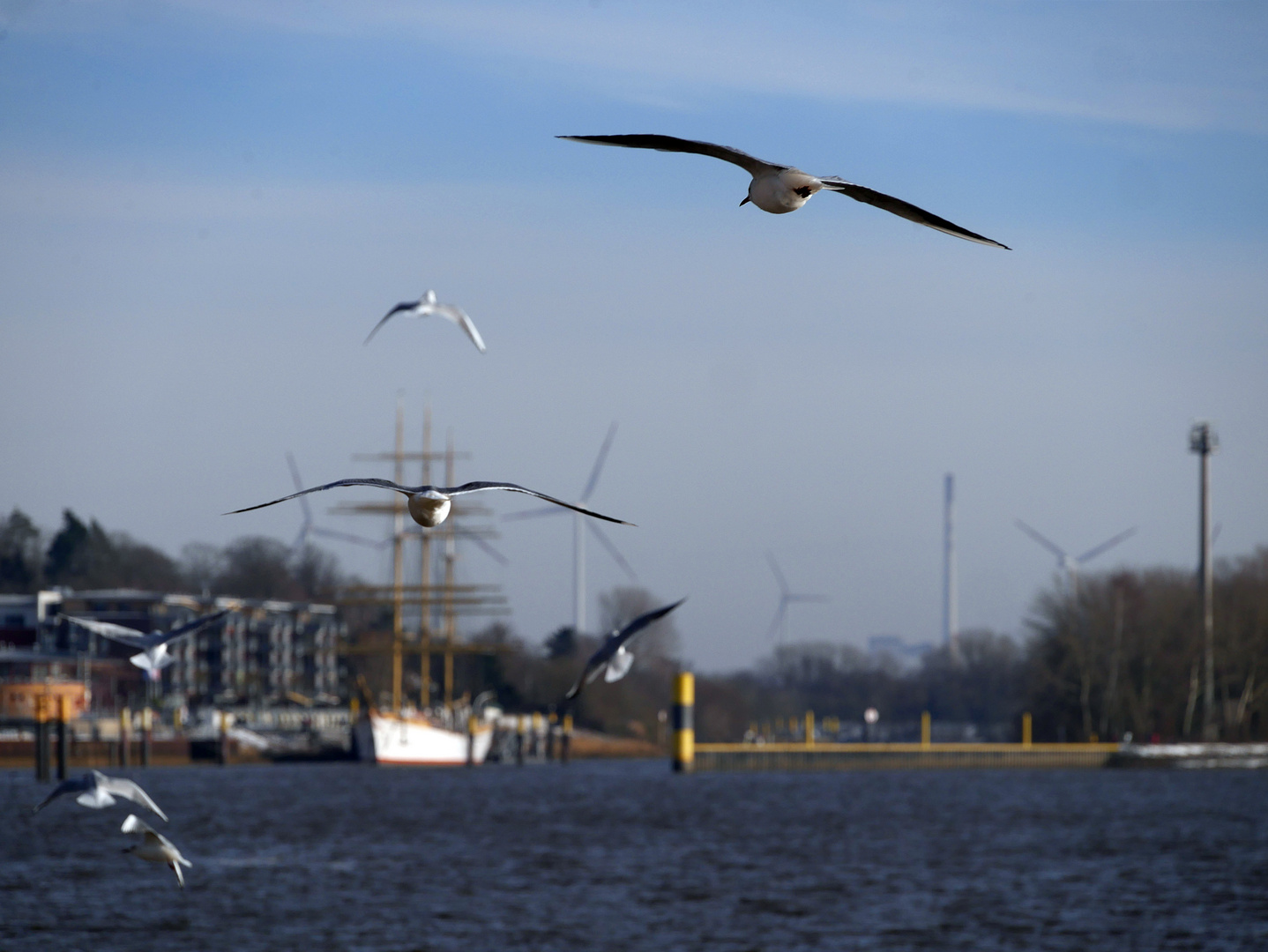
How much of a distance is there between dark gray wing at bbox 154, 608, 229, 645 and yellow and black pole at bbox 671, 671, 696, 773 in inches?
3512

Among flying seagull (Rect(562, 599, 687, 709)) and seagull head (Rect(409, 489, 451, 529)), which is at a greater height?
seagull head (Rect(409, 489, 451, 529))

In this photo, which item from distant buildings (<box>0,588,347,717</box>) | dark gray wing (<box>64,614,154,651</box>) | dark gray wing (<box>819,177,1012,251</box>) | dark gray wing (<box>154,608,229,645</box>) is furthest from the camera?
distant buildings (<box>0,588,347,717</box>)

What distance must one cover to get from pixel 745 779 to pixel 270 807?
44094mm

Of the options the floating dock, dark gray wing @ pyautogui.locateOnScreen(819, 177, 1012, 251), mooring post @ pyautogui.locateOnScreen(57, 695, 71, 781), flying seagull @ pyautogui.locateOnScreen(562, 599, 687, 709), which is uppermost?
dark gray wing @ pyautogui.locateOnScreen(819, 177, 1012, 251)

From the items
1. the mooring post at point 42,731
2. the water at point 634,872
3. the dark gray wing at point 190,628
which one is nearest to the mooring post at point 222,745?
the water at point 634,872

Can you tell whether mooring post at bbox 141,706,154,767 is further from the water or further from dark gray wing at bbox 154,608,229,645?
dark gray wing at bbox 154,608,229,645

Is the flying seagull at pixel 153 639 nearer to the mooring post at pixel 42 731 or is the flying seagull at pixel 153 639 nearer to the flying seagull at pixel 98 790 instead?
the flying seagull at pixel 98 790

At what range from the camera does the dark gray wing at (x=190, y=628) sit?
15828mm

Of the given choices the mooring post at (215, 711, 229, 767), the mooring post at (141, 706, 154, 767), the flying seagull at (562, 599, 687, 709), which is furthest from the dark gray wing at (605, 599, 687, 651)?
the mooring post at (215, 711, 229, 767)

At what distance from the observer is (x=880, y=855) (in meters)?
57.7

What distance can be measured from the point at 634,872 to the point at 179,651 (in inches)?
3713

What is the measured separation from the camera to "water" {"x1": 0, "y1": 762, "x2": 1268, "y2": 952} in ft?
124

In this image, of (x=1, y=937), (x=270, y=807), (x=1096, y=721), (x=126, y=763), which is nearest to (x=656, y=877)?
(x=1, y=937)

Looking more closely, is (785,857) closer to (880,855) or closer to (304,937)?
(880,855)
